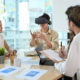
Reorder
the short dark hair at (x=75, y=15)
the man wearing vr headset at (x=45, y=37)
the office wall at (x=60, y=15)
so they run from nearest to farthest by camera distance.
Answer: the short dark hair at (x=75, y=15), the man wearing vr headset at (x=45, y=37), the office wall at (x=60, y=15)

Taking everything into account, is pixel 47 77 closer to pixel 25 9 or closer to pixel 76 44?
pixel 76 44

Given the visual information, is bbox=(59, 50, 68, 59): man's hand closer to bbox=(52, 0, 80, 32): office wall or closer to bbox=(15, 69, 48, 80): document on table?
bbox=(15, 69, 48, 80): document on table

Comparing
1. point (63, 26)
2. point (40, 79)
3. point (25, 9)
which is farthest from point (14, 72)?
point (25, 9)

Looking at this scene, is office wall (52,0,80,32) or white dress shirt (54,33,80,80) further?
office wall (52,0,80,32)

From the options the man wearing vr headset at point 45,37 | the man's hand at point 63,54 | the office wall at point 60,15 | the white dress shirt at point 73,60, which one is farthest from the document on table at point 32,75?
the office wall at point 60,15

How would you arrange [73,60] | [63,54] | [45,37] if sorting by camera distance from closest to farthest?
1. [73,60]
2. [63,54]
3. [45,37]

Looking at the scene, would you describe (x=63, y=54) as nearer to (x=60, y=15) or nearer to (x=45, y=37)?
(x=45, y=37)

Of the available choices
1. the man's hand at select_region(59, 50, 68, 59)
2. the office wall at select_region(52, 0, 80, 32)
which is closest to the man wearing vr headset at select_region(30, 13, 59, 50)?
the man's hand at select_region(59, 50, 68, 59)

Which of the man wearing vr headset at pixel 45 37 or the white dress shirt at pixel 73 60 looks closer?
the white dress shirt at pixel 73 60

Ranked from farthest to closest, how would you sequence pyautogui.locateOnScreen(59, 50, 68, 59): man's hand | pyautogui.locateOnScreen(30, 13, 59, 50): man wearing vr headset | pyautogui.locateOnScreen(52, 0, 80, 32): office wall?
pyautogui.locateOnScreen(52, 0, 80, 32): office wall < pyautogui.locateOnScreen(30, 13, 59, 50): man wearing vr headset < pyautogui.locateOnScreen(59, 50, 68, 59): man's hand

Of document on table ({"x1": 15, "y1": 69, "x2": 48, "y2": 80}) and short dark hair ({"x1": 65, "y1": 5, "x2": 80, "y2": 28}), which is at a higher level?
short dark hair ({"x1": 65, "y1": 5, "x2": 80, "y2": 28})

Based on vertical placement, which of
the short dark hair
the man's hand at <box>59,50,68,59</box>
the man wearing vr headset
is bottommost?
the man's hand at <box>59,50,68,59</box>

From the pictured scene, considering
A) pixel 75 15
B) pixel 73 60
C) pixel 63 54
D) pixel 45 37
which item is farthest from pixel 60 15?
pixel 73 60

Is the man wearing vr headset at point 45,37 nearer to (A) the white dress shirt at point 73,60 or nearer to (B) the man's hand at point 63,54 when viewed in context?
(B) the man's hand at point 63,54
